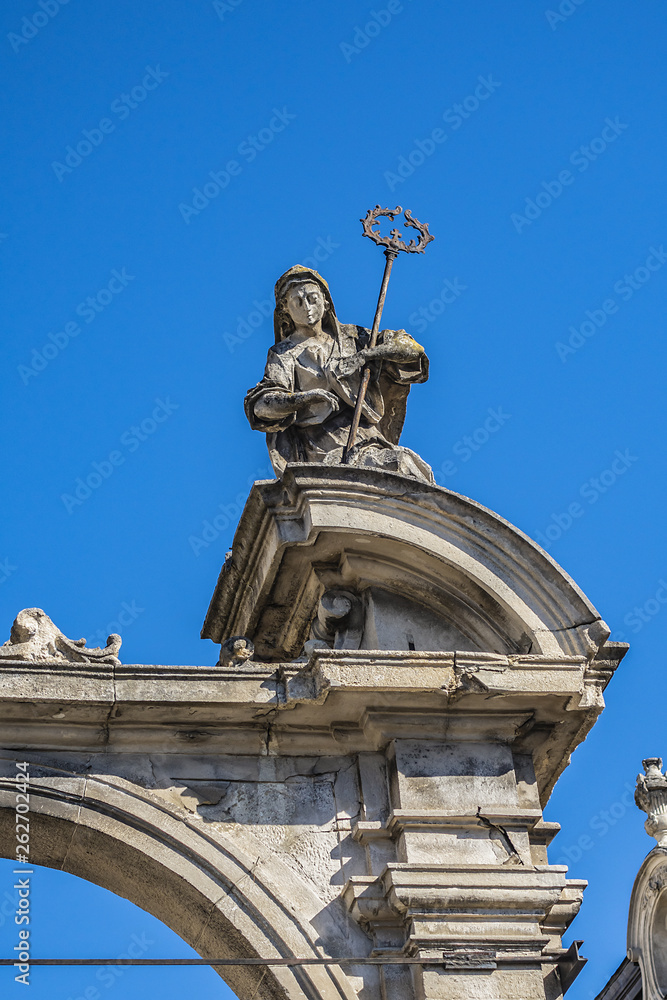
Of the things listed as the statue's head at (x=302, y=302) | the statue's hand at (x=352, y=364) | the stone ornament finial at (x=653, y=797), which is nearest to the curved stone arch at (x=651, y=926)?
the stone ornament finial at (x=653, y=797)

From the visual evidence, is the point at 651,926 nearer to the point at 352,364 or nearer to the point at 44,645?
the point at 44,645

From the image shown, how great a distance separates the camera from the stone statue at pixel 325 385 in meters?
8.59

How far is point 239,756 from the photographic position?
749 centimetres

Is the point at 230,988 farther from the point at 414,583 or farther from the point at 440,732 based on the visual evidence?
the point at 414,583

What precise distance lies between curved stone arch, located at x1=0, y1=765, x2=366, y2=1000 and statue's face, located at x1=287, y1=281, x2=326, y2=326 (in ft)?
10.7

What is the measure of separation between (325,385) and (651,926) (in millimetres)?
3709

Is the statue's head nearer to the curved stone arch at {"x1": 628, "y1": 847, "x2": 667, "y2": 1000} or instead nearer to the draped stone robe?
the draped stone robe

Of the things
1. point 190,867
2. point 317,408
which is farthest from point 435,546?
point 190,867

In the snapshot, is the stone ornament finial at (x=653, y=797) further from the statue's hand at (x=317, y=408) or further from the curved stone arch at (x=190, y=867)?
the statue's hand at (x=317, y=408)

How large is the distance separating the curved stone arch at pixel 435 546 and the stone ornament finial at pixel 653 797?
684 millimetres

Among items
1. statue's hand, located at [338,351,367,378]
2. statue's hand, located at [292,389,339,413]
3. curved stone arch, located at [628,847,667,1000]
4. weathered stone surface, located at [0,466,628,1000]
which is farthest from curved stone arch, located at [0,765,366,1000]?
statue's hand, located at [338,351,367,378]

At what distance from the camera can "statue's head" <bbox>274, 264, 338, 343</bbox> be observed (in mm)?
9023

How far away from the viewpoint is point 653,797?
730 centimetres

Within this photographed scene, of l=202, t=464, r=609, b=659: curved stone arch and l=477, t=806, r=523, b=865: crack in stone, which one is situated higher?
l=202, t=464, r=609, b=659: curved stone arch
